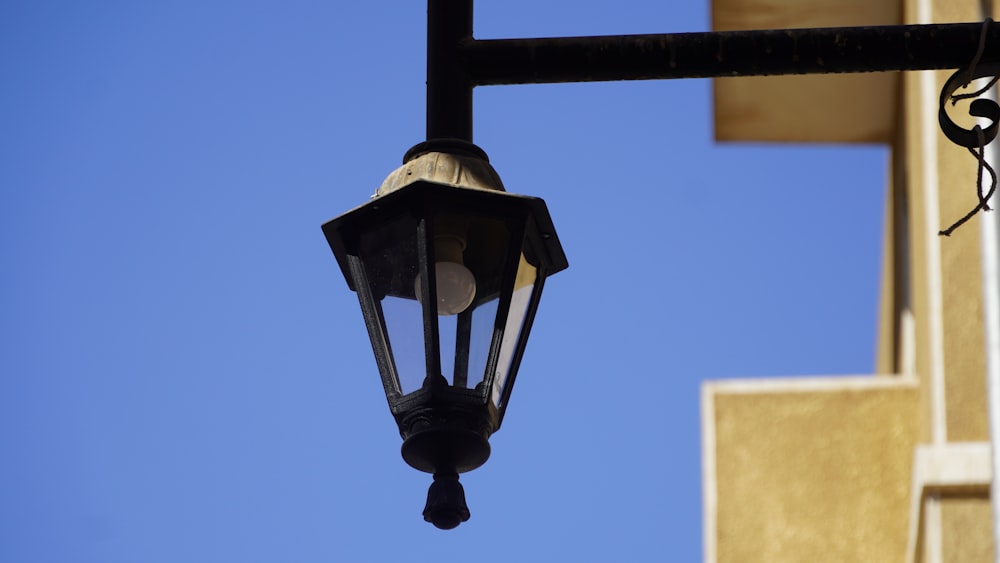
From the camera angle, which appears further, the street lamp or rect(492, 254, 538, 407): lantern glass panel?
rect(492, 254, 538, 407): lantern glass panel

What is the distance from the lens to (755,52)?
4.02 meters

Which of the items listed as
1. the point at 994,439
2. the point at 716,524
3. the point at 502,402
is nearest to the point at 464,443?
the point at 502,402

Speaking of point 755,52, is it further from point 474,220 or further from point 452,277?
Answer: point 452,277

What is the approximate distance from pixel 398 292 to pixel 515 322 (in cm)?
29

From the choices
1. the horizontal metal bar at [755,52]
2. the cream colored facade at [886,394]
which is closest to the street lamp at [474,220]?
the horizontal metal bar at [755,52]

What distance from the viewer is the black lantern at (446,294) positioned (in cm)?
403

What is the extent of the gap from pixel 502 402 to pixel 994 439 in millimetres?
2596

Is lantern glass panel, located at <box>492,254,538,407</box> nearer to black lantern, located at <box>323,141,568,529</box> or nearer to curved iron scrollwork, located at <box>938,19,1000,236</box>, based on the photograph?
black lantern, located at <box>323,141,568,529</box>

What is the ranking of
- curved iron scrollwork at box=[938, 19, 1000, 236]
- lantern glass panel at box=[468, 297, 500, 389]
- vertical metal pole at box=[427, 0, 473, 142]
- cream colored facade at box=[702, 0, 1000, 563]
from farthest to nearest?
cream colored facade at box=[702, 0, 1000, 563], vertical metal pole at box=[427, 0, 473, 142], lantern glass panel at box=[468, 297, 500, 389], curved iron scrollwork at box=[938, 19, 1000, 236]

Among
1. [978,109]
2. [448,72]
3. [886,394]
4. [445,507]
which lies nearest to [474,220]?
[448,72]

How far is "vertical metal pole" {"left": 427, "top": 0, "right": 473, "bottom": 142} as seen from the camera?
14.1ft

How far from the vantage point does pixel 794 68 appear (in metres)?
4.04

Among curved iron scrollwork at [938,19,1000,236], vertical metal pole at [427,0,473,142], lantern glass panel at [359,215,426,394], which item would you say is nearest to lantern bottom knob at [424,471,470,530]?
lantern glass panel at [359,215,426,394]

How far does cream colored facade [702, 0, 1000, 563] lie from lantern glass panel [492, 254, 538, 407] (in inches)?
84.4
